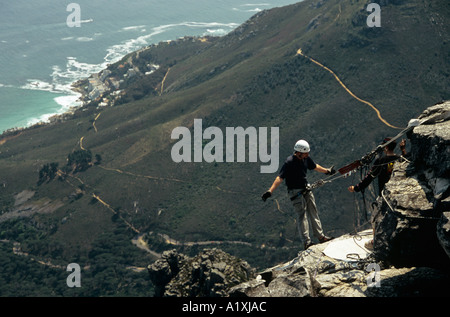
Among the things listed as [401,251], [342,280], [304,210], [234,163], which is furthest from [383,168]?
[234,163]

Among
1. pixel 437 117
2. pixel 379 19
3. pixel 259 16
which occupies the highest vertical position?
pixel 259 16

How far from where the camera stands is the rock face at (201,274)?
3950cm

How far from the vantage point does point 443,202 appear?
45.8ft

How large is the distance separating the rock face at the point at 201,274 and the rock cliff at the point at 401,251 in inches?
696

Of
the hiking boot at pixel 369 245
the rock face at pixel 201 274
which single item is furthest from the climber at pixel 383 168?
the rock face at pixel 201 274

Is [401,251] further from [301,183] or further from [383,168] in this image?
[301,183]

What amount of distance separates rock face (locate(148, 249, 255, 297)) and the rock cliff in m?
17.7

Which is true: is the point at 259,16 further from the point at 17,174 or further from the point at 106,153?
the point at 17,174

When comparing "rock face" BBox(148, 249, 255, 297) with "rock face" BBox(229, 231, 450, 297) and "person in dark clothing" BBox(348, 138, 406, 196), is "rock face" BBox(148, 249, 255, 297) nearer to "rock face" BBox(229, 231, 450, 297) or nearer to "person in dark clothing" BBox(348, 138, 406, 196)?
"rock face" BBox(229, 231, 450, 297)

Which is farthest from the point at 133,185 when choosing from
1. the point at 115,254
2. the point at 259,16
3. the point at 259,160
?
the point at 259,16

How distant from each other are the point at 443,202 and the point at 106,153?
12242cm

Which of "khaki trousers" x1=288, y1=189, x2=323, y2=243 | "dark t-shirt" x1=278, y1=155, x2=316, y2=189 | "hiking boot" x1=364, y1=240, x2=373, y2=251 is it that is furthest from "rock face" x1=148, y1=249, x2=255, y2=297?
"dark t-shirt" x1=278, y1=155, x2=316, y2=189

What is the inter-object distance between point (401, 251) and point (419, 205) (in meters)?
1.72
